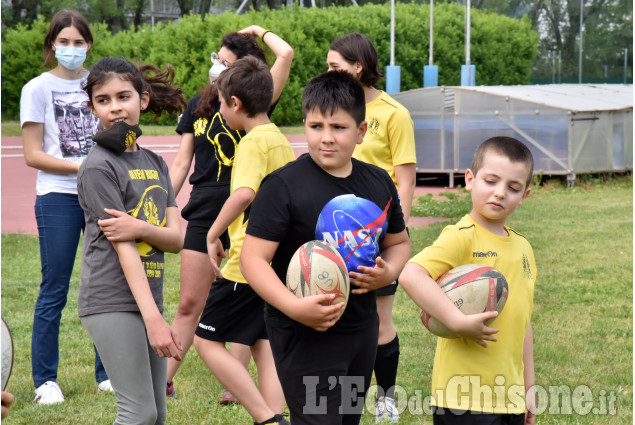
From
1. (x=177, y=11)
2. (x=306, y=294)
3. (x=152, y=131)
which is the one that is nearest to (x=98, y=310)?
(x=306, y=294)

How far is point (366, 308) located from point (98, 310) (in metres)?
1.14

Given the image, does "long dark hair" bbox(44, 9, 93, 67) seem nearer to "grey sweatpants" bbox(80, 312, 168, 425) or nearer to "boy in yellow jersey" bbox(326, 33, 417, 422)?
"boy in yellow jersey" bbox(326, 33, 417, 422)

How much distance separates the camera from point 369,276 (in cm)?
325

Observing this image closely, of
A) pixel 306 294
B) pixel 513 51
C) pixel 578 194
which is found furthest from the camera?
pixel 513 51

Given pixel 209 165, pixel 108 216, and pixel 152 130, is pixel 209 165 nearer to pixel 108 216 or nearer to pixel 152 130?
pixel 108 216

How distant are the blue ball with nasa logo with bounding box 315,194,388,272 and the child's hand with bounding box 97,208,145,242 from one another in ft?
2.68

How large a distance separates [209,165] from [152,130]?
25.4 metres

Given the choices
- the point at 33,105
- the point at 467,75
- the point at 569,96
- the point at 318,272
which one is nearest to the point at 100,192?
the point at 318,272

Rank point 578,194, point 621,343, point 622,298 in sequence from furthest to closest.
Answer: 1. point 578,194
2. point 622,298
3. point 621,343

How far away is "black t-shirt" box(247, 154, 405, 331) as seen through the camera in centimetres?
320

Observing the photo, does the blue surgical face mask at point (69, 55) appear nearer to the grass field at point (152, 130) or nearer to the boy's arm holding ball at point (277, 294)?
the boy's arm holding ball at point (277, 294)

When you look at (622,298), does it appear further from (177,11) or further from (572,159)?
(177,11)

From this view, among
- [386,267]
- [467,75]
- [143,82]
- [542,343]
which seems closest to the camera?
[386,267]

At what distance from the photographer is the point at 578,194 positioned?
51.9 ft
